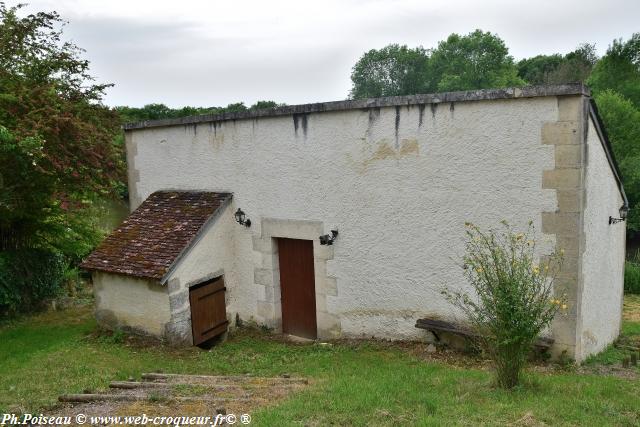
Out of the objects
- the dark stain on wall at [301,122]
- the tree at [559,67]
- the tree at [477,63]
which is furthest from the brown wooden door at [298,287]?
the tree at [477,63]

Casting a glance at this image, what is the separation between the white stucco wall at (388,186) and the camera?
680 centimetres

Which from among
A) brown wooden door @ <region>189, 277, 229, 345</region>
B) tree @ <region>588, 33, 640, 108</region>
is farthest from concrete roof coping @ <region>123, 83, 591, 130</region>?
tree @ <region>588, 33, 640, 108</region>

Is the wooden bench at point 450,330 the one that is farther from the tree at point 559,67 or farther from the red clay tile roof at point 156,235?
the tree at point 559,67

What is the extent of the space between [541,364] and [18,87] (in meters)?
10.1

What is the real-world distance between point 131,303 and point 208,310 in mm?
1338

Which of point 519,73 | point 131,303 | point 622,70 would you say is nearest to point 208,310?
point 131,303

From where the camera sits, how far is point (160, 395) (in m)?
5.26

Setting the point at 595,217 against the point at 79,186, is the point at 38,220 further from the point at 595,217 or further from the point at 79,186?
the point at 595,217

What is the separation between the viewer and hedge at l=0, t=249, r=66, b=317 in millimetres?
10836

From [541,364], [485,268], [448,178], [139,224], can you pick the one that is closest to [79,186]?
[139,224]

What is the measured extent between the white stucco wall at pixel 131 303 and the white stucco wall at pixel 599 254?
643 cm

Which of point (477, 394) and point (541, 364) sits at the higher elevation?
point (477, 394)

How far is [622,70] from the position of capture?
112 feet

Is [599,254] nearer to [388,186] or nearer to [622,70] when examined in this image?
[388,186]
